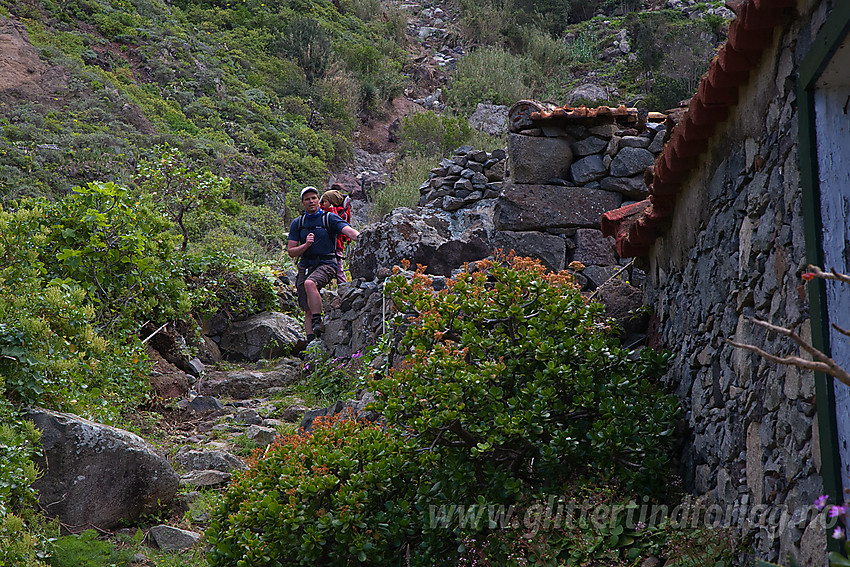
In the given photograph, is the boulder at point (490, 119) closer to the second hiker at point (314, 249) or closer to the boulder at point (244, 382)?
the second hiker at point (314, 249)

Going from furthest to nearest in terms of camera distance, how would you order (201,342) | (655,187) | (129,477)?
(201,342), (129,477), (655,187)

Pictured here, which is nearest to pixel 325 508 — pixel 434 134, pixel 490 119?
pixel 434 134

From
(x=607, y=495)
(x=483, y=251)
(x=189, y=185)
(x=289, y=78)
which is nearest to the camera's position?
(x=607, y=495)

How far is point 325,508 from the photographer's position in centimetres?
370

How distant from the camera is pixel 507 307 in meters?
4.11

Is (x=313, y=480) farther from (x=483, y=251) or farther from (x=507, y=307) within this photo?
(x=483, y=251)

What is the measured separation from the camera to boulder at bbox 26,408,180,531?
186 inches

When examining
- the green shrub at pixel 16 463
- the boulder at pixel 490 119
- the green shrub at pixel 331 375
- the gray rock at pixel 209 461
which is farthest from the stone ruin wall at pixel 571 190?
the boulder at pixel 490 119

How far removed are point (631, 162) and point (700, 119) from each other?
297cm

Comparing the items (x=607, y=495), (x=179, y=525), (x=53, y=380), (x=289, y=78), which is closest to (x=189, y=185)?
(x=53, y=380)

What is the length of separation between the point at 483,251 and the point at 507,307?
3.08 metres

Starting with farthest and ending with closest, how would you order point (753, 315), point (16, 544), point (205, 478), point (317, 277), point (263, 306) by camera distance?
point (263, 306)
point (317, 277)
point (205, 478)
point (16, 544)
point (753, 315)

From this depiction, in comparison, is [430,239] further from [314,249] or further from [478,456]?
[478,456]

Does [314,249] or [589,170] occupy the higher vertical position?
[589,170]
